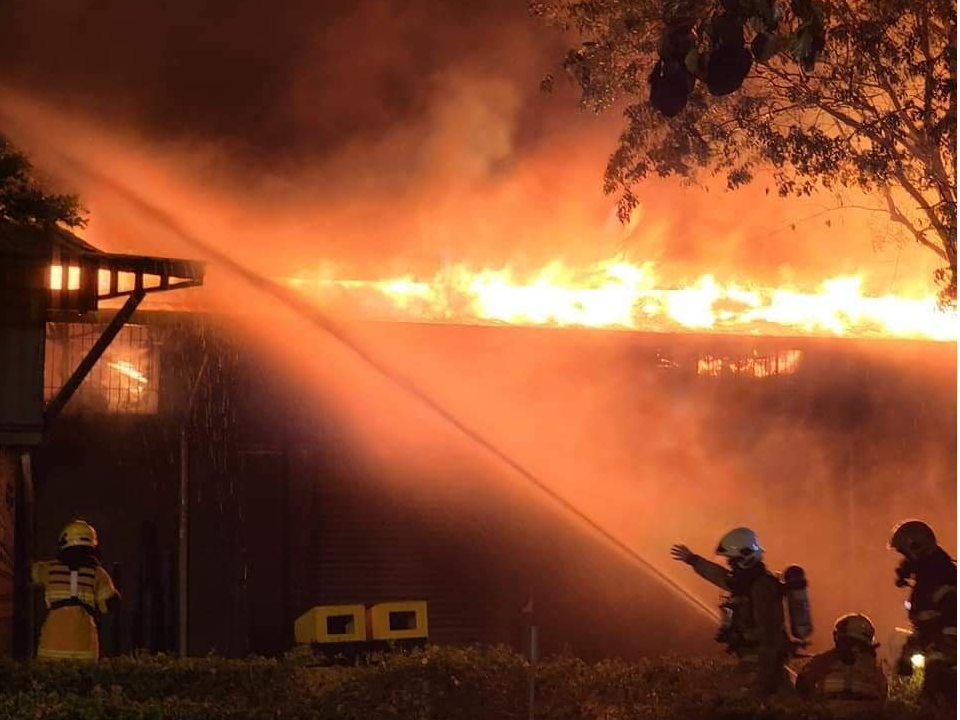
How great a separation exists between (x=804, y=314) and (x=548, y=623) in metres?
5.85

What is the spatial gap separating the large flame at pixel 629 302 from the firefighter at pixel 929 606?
24.5 feet

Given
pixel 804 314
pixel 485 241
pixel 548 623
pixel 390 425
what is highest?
pixel 485 241

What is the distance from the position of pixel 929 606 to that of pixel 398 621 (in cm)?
773

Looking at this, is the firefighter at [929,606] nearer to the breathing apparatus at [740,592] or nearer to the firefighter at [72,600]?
the breathing apparatus at [740,592]

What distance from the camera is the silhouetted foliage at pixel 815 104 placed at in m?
13.6

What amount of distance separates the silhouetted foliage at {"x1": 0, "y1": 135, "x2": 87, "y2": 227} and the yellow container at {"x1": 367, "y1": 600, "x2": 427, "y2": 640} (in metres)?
6.65

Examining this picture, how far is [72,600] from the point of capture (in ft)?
40.7

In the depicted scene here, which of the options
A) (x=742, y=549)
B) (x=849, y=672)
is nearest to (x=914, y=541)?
(x=849, y=672)

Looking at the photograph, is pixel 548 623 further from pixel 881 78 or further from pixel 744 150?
pixel 881 78

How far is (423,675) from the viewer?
11117 mm

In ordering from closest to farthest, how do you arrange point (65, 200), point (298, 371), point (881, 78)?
point (881, 78) → point (298, 371) → point (65, 200)

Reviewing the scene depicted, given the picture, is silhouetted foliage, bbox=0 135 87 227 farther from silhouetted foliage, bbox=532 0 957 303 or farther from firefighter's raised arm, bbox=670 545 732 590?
firefighter's raised arm, bbox=670 545 732 590

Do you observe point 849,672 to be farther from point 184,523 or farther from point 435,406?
point 184,523

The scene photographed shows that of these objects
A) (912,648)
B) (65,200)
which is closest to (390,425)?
(65,200)
